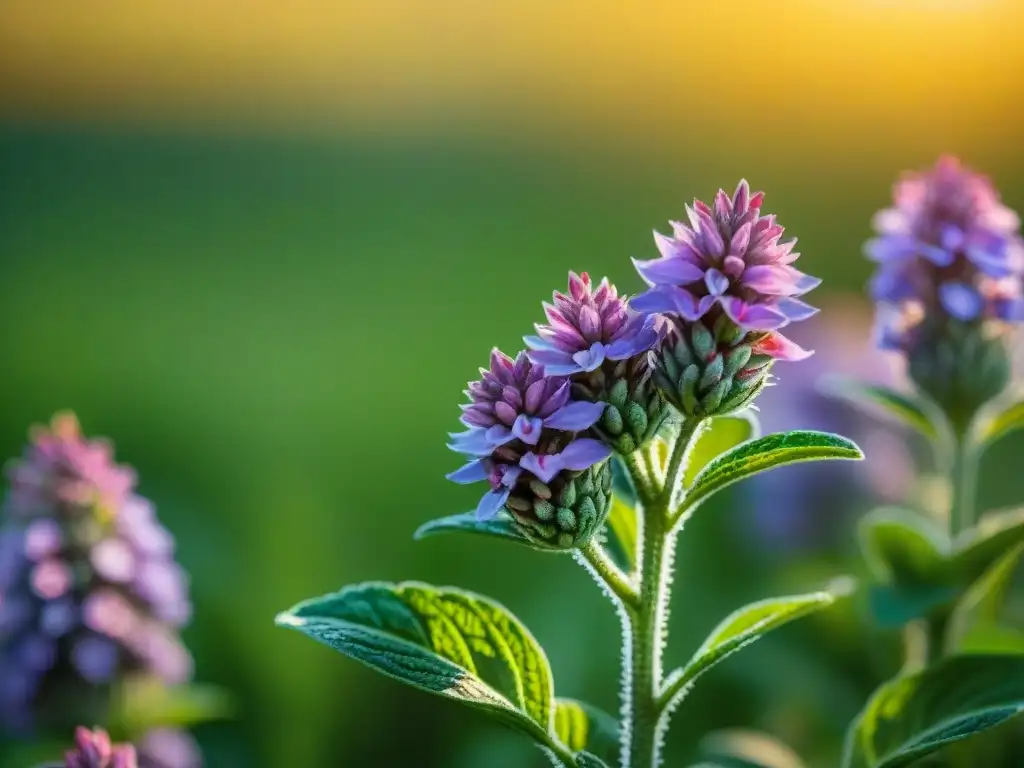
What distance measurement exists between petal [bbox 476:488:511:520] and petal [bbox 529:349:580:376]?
0.15 m

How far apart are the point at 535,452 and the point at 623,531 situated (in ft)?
1.40

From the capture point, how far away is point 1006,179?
6.09 m

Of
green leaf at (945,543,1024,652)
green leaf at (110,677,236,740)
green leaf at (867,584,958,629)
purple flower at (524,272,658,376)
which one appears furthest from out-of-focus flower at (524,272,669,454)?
green leaf at (110,677,236,740)

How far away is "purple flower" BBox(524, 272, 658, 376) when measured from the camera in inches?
56.5

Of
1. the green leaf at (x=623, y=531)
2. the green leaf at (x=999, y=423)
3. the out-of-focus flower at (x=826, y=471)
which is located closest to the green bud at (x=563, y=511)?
the green leaf at (x=623, y=531)

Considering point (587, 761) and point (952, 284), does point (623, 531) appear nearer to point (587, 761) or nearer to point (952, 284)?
point (587, 761)

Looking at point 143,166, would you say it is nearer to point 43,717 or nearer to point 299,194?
point 299,194

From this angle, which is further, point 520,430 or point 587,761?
point 587,761

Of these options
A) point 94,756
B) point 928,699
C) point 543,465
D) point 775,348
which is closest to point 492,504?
point 543,465

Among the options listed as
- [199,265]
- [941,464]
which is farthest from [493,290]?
[941,464]

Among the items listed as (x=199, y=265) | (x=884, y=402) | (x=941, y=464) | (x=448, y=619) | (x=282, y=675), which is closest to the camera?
(x=448, y=619)

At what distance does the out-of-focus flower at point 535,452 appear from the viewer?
1.42 meters

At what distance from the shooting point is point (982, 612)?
254 centimetres

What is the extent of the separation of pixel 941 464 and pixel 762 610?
1.08 metres
